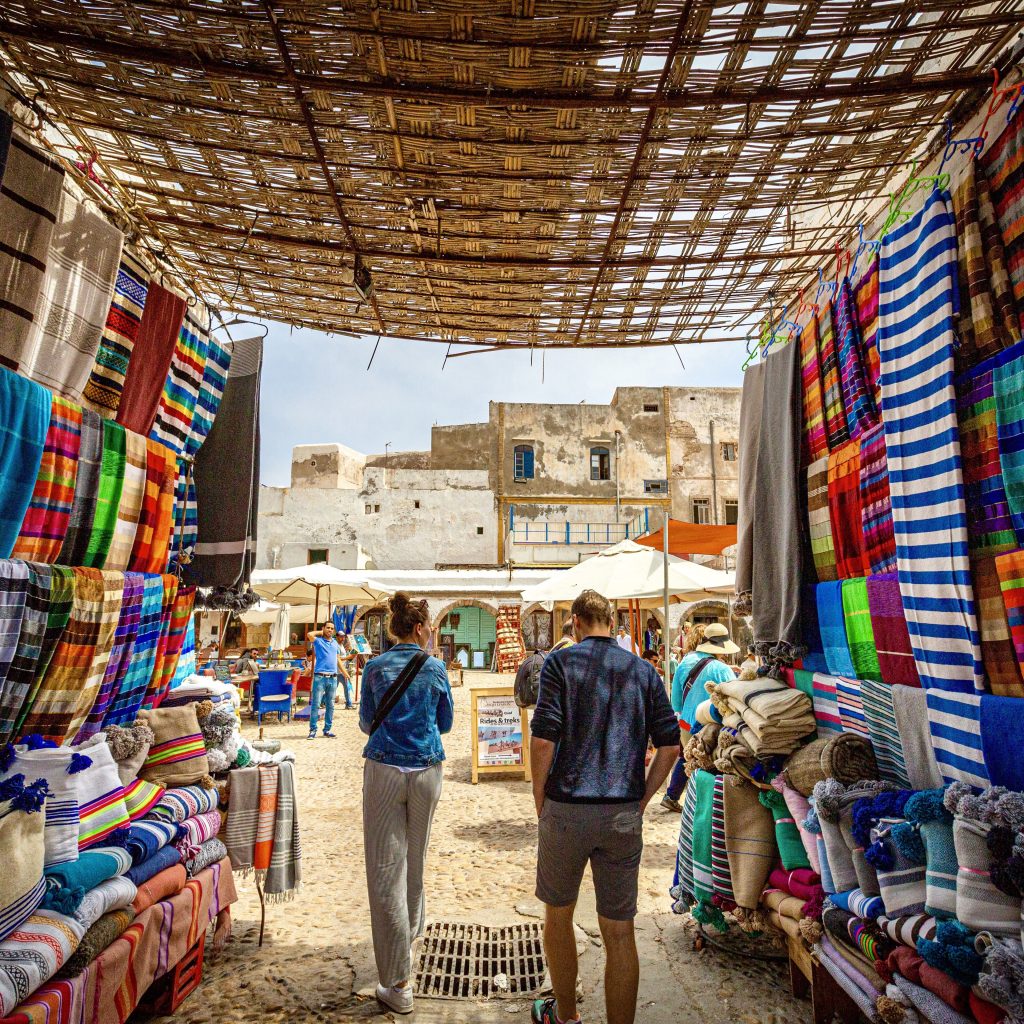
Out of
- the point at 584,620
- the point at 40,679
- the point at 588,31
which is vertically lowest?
the point at 40,679

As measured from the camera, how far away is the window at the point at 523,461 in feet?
101

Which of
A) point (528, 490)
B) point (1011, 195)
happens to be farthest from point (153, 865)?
point (528, 490)

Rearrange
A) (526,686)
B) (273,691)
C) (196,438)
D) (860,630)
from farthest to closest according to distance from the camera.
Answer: (273,691), (526,686), (196,438), (860,630)

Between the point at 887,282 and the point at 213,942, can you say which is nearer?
the point at 887,282

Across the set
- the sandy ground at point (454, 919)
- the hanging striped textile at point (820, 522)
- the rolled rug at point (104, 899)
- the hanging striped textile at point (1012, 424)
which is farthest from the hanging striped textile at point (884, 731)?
the rolled rug at point (104, 899)

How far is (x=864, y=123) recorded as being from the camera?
265cm

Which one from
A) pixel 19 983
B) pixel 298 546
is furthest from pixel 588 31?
pixel 298 546

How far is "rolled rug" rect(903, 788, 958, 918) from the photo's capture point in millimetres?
2084

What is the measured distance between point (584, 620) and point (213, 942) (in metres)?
2.60

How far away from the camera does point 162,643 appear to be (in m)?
3.60

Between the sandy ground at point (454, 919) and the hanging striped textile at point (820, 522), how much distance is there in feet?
6.42

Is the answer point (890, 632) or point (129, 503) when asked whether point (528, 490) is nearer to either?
point (129, 503)

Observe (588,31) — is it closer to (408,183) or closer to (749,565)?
(408,183)

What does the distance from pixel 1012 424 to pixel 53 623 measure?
10.9 feet
